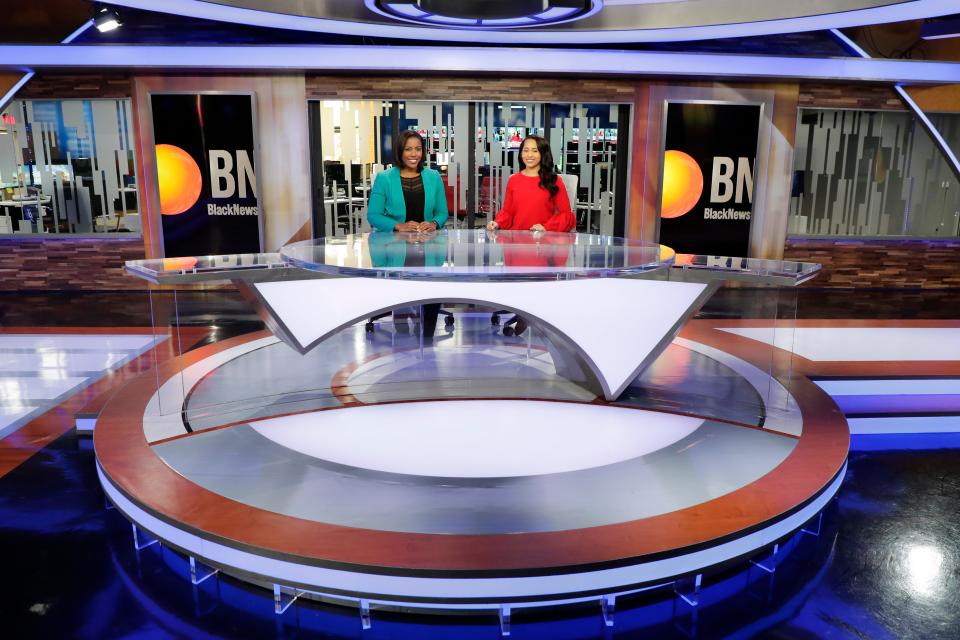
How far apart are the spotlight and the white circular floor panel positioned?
4.82 meters

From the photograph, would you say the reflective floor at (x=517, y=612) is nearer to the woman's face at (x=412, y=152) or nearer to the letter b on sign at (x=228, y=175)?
the woman's face at (x=412, y=152)

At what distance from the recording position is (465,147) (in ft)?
23.5

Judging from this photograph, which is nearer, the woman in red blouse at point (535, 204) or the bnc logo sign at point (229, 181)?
the woman in red blouse at point (535, 204)

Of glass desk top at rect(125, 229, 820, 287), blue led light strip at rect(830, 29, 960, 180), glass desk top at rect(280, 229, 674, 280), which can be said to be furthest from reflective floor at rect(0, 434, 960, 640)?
blue led light strip at rect(830, 29, 960, 180)

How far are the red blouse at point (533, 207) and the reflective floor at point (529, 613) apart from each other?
2.20 m

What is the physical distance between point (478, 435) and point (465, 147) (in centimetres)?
477

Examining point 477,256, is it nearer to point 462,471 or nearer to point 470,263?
point 470,263

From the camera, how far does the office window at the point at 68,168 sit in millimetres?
6805

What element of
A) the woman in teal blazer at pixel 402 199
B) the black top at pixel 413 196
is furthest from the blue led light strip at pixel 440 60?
the black top at pixel 413 196

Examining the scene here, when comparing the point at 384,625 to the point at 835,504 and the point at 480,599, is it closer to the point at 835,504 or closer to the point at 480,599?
the point at 480,599

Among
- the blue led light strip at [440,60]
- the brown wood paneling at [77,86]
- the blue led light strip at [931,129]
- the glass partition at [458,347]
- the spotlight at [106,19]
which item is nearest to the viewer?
the glass partition at [458,347]

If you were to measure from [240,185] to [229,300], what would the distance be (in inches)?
169

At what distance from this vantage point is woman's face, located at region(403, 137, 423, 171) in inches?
151

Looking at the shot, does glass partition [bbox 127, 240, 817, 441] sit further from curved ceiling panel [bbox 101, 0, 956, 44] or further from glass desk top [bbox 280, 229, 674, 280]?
curved ceiling panel [bbox 101, 0, 956, 44]
